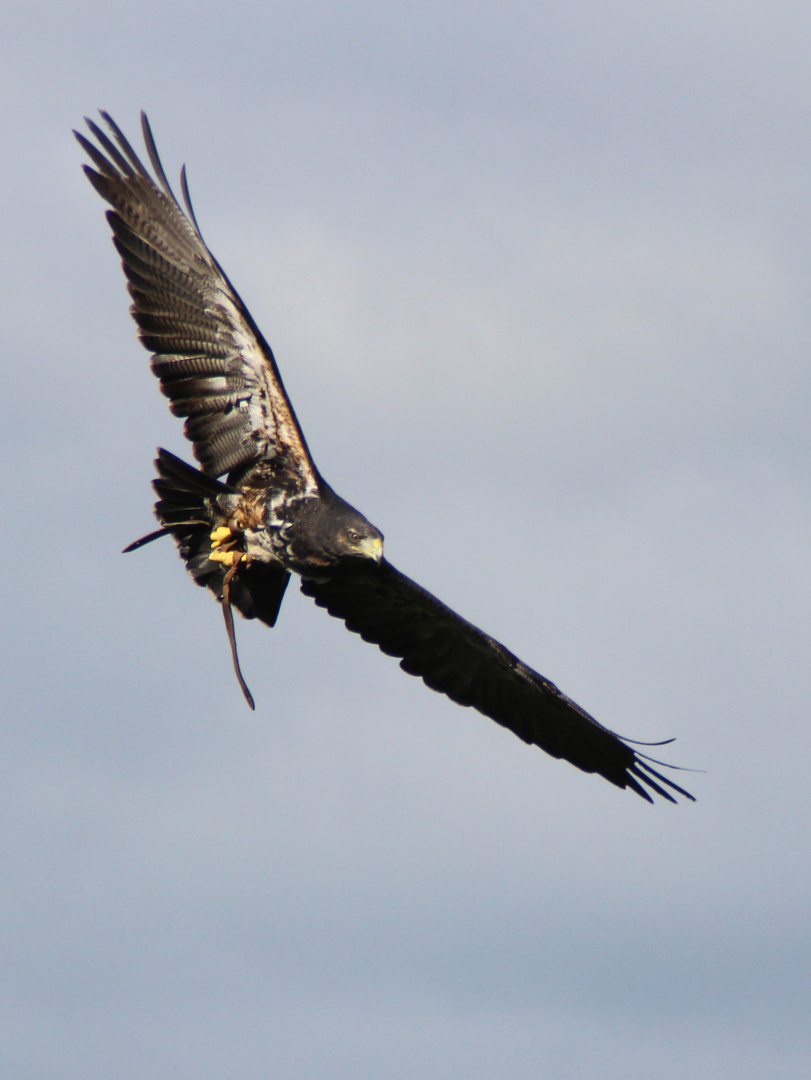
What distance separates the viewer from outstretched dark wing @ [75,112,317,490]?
12289 millimetres

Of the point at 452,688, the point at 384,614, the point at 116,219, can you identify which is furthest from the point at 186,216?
the point at 452,688

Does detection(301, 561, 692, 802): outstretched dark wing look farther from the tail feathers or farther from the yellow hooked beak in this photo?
the yellow hooked beak

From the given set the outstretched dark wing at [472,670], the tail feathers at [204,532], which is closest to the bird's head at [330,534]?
the tail feathers at [204,532]

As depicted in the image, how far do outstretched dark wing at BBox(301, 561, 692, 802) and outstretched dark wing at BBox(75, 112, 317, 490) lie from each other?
1.50 meters

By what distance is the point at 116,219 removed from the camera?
1252cm

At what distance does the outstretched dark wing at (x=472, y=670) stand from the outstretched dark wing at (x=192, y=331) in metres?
1.50

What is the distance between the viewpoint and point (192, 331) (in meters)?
12.4

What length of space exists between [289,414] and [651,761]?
4396 millimetres

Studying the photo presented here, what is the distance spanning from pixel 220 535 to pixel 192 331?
1.57 metres

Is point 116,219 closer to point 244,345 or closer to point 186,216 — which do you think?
point 186,216

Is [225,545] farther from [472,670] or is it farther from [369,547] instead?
[472,670]

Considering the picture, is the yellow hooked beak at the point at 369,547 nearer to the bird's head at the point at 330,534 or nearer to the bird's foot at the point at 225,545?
the bird's head at the point at 330,534

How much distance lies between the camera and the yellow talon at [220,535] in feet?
41.0

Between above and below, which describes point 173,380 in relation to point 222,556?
above
